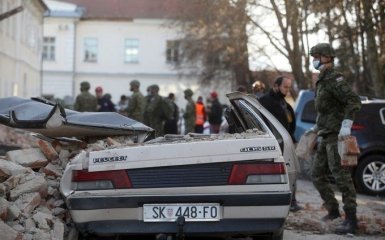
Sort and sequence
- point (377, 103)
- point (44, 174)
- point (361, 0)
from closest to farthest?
point (44, 174)
point (377, 103)
point (361, 0)

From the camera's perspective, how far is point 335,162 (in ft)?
23.3

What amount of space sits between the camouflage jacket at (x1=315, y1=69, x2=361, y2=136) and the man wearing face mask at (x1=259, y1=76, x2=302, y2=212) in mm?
1095

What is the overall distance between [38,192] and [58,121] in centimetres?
73

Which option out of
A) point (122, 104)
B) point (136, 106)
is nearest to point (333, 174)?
point (136, 106)

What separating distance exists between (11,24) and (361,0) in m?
23.0

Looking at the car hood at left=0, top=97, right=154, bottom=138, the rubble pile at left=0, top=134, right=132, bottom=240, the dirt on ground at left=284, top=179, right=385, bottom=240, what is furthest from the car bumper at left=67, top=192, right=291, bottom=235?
the dirt on ground at left=284, top=179, right=385, bottom=240

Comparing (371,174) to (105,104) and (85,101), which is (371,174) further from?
(105,104)

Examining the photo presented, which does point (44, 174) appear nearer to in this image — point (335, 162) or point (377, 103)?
point (335, 162)

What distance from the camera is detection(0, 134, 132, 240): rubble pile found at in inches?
200

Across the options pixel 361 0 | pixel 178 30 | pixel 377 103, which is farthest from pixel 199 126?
pixel 178 30

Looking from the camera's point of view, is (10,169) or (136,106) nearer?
(10,169)

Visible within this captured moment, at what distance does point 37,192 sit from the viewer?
18.1ft

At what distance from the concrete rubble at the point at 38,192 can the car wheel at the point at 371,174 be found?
373 cm

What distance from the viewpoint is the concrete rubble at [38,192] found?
5086mm
